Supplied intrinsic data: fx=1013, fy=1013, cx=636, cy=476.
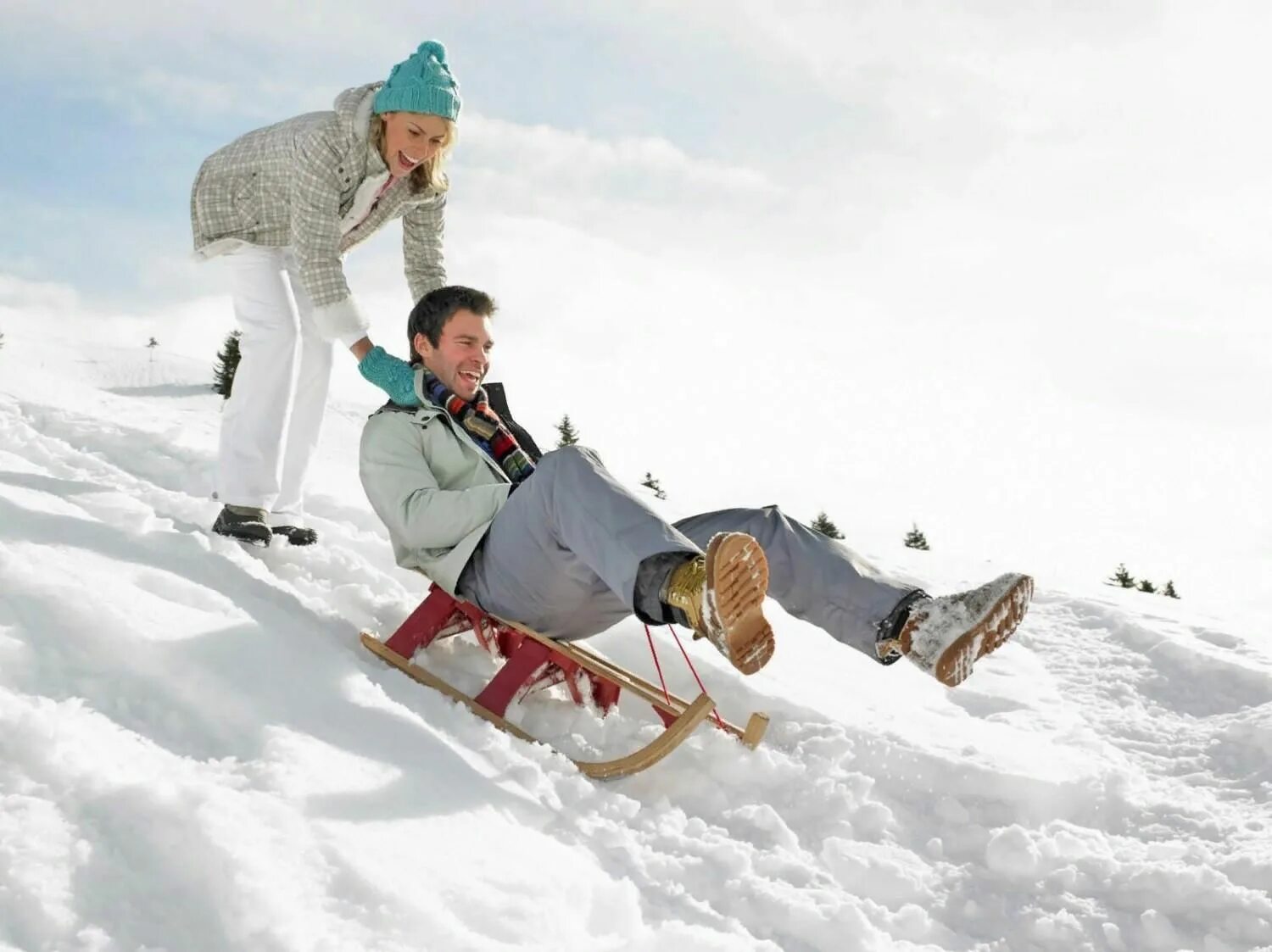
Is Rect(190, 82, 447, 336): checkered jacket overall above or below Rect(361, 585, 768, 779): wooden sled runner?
above

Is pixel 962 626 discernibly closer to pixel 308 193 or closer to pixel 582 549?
pixel 582 549

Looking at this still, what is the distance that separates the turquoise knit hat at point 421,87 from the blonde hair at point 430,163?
0.05m

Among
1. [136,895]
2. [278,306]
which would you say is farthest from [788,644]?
[136,895]

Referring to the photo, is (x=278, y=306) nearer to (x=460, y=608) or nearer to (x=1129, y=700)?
(x=460, y=608)

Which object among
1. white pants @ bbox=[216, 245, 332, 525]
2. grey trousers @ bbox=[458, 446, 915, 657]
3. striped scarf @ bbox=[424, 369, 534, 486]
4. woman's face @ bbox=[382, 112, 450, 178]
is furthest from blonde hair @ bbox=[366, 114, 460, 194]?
grey trousers @ bbox=[458, 446, 915, 657]

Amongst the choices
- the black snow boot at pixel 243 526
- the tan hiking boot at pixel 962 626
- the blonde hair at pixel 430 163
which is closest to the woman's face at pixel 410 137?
the blonde hair at pixel 430 163

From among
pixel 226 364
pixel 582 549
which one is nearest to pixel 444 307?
pixel 582 549

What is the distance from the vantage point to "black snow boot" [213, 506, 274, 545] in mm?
3611

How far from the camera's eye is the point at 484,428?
3.37 meters

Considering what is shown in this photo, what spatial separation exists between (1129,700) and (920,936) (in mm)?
2395

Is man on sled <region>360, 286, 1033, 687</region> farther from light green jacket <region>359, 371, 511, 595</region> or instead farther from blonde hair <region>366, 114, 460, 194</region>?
blonde hair <region>366, 114, 460, 194</region>

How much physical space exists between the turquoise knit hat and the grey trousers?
157 centimetres

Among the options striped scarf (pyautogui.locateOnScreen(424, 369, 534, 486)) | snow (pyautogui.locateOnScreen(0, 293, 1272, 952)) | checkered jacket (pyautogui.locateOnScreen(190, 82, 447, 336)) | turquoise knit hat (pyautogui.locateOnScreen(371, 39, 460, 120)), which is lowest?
snow (pyautogui.locateOnScreen(0, 293, 1272, 952))

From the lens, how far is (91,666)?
2062 mm
